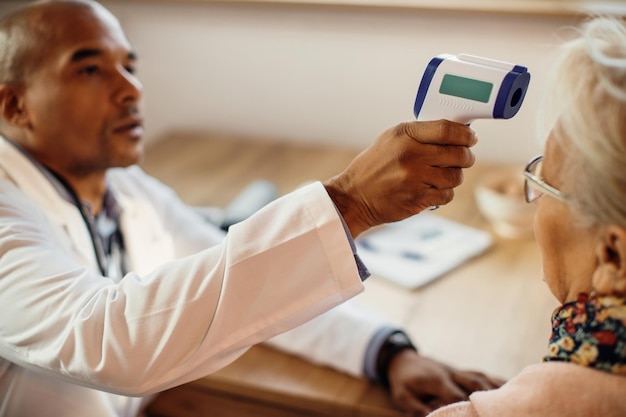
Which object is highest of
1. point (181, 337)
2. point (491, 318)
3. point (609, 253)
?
point (609, 253)

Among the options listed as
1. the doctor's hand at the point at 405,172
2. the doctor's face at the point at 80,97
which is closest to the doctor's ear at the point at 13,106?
the doctor's face at the point at 80,97

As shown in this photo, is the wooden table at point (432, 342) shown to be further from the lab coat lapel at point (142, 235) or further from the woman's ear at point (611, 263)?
the woman's ear at point (611, 263)

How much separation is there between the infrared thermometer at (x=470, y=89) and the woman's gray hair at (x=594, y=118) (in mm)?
49

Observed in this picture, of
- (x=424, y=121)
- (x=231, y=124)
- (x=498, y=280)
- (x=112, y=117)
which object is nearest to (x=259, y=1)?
(x=231, y=124)

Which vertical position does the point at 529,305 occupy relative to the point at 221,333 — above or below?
below

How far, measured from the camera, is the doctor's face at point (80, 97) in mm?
1259

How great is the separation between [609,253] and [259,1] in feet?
4.77

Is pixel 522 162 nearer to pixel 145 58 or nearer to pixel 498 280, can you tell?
pixel 498 280

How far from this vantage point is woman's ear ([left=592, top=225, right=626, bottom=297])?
693mm

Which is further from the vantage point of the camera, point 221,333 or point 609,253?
point 221,333

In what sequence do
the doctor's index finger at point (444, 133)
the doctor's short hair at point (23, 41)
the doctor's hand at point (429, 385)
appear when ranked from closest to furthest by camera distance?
1. the doctor's index finger at point (444, 133)
2. the doctor's hand at point (429, 385)
3. the doctor's short hair at point (23, 41)

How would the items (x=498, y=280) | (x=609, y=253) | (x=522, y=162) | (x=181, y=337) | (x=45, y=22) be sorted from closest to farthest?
(x=609, y=253), (x=181, y=337), (x=45, y=22), (x=498, y=280), (x=522, y=162)

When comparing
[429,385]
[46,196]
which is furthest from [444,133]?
[46,196]

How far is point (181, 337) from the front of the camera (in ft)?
2.82
